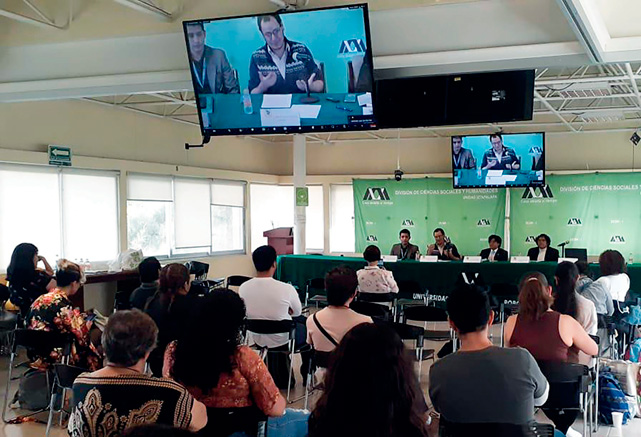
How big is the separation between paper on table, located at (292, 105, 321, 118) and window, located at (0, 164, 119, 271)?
598 centimetres

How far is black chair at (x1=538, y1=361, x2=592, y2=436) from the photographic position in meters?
3.55

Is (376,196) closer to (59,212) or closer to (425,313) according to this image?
(59,212)

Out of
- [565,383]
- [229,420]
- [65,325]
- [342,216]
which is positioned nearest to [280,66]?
[65,325]

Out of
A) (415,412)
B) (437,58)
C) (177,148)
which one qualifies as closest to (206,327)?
(415,412)

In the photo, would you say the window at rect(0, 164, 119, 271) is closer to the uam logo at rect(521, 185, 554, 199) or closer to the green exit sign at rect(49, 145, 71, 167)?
the green exit sign at rect(49, 145, 71, 167)

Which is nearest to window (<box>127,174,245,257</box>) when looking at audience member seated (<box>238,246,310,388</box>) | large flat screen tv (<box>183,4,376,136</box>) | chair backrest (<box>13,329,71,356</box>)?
audience member seated (<box>238,246,310,388</box>)

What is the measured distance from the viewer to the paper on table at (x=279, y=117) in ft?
15.7

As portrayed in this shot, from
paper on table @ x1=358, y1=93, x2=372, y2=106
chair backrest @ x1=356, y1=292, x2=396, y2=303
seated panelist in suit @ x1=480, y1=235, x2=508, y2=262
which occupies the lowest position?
chair backrest @ x1=356, y1=292, x2=396, y2=303

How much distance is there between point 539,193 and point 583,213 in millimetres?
990

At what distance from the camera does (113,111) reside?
1077 centimetres

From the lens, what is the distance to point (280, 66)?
4.62 metres

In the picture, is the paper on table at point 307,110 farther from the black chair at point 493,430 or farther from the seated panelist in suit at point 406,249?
the seated panelist in suit at point 406,249

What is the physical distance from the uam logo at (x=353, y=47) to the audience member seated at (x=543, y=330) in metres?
1.94

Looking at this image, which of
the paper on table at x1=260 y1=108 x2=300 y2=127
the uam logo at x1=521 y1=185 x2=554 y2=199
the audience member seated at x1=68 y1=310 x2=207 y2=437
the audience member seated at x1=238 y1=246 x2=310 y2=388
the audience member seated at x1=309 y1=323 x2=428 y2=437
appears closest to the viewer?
the audience member seated at x1=309 y1=323 x2=428 y2=437
